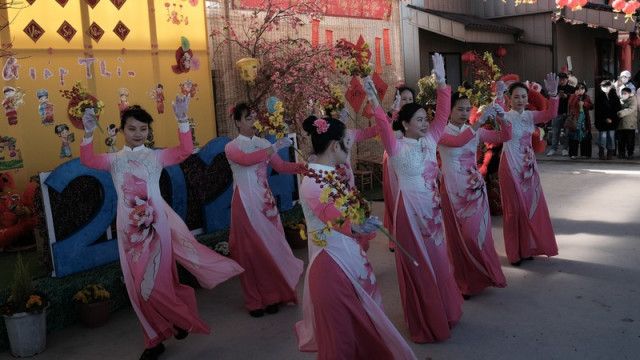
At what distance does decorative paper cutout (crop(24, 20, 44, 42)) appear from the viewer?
5.80 meters

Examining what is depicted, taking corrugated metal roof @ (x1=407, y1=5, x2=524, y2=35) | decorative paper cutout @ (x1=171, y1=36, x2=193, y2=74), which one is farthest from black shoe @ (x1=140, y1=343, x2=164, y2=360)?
corrugated metal roof @ (x1=407, y1=5, x2=524, y2=35)

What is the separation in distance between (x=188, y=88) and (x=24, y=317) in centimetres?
385

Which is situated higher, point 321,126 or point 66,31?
point 66,31

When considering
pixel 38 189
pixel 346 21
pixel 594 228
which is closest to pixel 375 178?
pixel 346 21

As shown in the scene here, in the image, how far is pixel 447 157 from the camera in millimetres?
4629

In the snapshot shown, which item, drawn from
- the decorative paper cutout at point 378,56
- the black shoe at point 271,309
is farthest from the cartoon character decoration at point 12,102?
the decorative paper cutout at point 378,56

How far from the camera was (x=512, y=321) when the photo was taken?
13.3 ft

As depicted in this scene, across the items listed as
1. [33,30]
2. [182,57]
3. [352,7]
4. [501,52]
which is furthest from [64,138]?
[501,52]

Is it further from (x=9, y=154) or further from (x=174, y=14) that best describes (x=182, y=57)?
(x=9, y=154)

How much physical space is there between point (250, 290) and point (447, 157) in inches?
71.4

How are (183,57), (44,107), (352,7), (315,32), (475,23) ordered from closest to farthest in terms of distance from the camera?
1. (44,107)
2. (183,57)
3. (315,32)
4. (352,7)
5. (475,23)

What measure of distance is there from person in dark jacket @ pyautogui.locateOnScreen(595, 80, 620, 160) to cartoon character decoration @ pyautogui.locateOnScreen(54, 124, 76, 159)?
892 centimetres

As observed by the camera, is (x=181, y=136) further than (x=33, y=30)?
No

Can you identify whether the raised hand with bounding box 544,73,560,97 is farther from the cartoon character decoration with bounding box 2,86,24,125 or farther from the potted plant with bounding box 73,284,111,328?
the cartoon character decoration with bounding box 2,86,24,125
